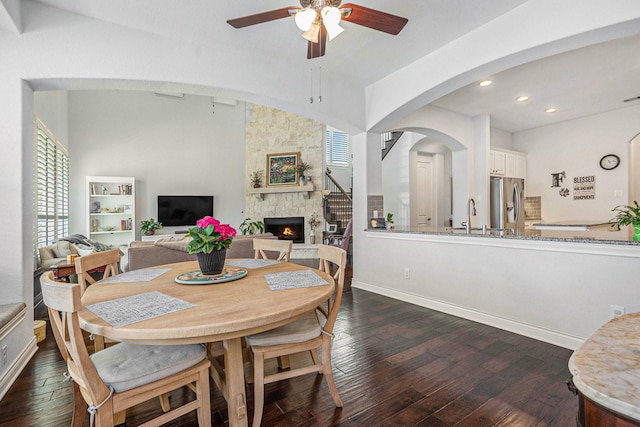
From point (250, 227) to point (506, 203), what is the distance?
5443 millimetres

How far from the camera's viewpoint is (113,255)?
2.14m

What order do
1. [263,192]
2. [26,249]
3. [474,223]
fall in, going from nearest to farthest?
[26,249], [474,223], [263,192]

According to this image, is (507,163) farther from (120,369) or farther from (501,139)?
(120,369)

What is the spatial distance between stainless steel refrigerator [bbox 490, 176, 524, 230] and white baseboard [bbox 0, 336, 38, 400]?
238 inches

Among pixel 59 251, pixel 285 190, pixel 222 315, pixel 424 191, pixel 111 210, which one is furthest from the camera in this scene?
pixel 285 190

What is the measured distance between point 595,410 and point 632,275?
7.99 ft

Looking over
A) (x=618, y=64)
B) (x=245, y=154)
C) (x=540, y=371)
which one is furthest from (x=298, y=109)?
(x=245, y=154)

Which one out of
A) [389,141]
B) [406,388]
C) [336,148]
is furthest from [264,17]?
[336,148]

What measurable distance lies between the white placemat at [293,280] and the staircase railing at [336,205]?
225 inches

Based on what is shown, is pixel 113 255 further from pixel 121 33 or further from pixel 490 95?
pixel 490 95

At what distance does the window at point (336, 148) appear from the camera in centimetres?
952

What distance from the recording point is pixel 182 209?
7336 millimetres

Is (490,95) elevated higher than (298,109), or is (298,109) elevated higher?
(490,95)

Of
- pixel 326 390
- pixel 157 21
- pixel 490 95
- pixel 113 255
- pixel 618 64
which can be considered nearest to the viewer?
pixel 326 390
